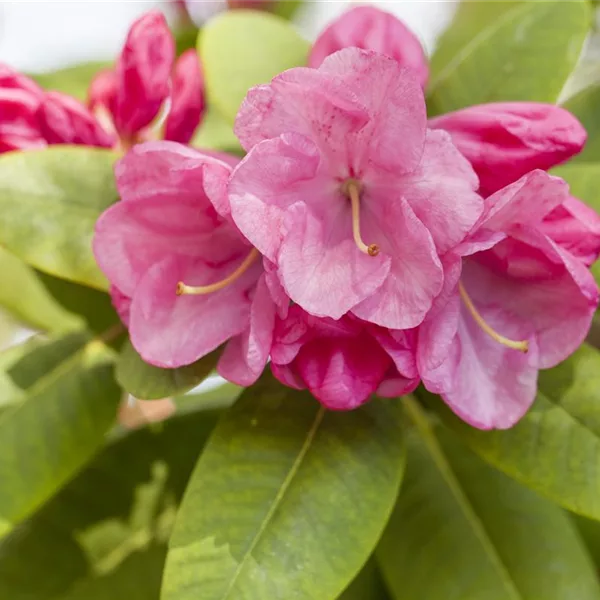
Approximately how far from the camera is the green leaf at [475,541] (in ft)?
2.13

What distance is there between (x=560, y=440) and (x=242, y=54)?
0.50 metres

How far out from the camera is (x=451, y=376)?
1.71 ft

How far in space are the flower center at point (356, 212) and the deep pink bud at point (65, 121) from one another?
27cm

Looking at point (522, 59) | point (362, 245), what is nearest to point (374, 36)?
point (522, 59)

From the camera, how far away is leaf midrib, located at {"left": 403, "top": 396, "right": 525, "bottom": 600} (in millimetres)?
655

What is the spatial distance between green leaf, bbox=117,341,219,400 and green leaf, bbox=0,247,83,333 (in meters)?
0.50

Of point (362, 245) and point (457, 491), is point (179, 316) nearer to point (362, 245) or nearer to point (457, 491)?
point (362, 245)

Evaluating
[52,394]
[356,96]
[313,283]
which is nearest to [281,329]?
[313,283]

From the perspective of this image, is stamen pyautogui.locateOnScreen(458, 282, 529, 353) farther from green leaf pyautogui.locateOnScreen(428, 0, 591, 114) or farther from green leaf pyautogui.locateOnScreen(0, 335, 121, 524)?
green leaf pyautogui.locateOnScreen(0, 335, 121, 524)

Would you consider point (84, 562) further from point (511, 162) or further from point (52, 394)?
point (511, 162)

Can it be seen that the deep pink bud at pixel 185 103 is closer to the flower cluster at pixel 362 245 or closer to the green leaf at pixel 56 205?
the green leaf at pixel 56 205

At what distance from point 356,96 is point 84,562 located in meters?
0.64

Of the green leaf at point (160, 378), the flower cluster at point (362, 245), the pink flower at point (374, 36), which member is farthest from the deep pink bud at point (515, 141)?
the green leaf at point (160, 378)

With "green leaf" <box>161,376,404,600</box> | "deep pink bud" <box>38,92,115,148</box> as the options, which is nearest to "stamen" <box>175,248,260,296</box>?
"green leaf" <box>161,376,404,600</box>
